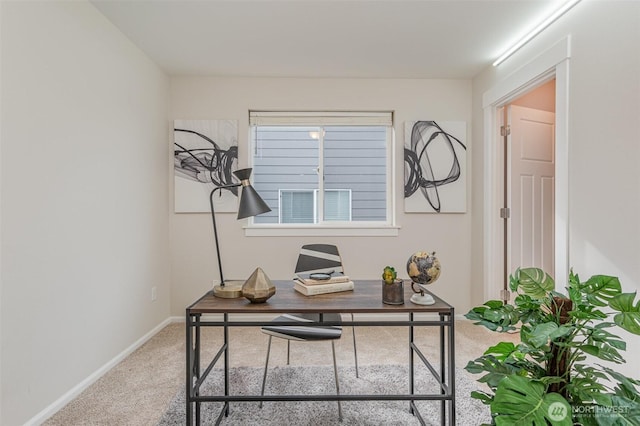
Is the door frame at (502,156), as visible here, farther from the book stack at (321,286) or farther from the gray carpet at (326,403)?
the book stack at (321,286)

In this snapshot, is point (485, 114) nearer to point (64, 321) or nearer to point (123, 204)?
point (123, 204)

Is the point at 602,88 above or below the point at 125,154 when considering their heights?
above

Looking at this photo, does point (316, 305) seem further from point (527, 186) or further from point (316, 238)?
point (527, 186)

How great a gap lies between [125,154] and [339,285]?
6.40 feet

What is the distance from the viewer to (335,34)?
8.23 ft

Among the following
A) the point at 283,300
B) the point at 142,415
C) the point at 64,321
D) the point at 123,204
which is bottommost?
the point at 142,415

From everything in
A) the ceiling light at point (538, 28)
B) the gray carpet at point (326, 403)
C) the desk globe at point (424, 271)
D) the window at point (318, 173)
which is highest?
the ceiling light at point (538, 28)

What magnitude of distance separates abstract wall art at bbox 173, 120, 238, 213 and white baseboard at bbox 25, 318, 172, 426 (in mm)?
1219

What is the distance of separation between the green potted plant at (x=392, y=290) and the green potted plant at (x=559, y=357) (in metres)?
0.35

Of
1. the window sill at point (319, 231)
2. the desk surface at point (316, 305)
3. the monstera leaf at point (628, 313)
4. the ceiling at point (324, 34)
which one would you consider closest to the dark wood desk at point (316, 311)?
the desk surface at point (316, 305)

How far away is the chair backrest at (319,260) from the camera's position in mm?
2521

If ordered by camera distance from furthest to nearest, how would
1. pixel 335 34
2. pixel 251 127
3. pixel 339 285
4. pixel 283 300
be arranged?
pixel 251 127 → pixel 335 34 → pixel 339 285 → pixel 283 300

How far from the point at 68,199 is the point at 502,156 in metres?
3.31

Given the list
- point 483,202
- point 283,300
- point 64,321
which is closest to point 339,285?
point 283,300
